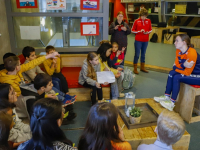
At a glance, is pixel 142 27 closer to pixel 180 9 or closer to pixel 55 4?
pixel 55 4

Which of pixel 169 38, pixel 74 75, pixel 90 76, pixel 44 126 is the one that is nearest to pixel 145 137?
pixel 44 126

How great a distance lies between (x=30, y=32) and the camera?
141 inches

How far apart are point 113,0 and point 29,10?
340 inches

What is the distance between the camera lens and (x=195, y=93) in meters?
2.52

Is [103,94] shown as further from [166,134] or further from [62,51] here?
[166,134]

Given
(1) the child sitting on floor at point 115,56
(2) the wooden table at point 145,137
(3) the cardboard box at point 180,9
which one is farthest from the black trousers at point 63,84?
(3) the cardboard box at point 180,9

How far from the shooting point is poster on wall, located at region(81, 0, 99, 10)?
352 cm

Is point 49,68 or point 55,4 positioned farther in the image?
point 55,4

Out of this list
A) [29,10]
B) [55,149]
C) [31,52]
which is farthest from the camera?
[29,10]

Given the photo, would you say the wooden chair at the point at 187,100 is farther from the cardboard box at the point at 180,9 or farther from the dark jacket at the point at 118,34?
the cardboard box at the point at 180,9

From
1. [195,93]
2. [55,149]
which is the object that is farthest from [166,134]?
[195,93]

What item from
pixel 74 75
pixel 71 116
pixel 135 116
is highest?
pixel 74 75

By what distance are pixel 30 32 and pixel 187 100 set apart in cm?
289

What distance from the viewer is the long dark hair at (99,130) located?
1.23m
